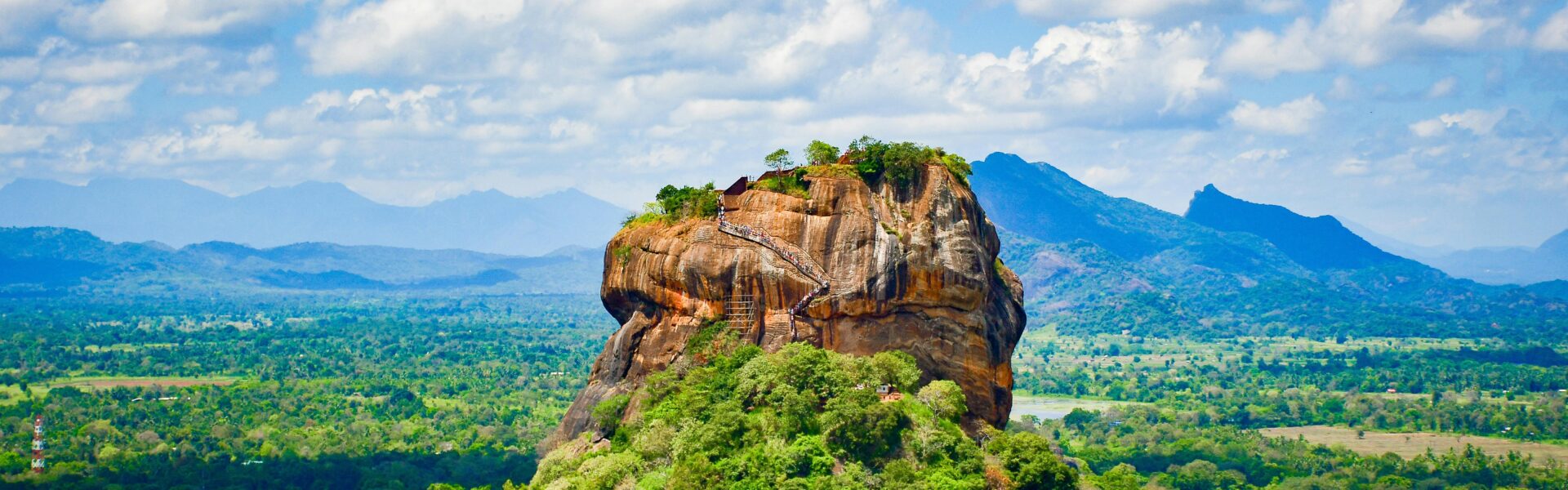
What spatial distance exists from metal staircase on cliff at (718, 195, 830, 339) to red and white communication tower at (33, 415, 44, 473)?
5378cm

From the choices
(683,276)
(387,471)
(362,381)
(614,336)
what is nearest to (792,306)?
(683,276)

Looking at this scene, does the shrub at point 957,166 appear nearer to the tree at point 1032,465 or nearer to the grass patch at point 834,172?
the grass patch at point 834,172

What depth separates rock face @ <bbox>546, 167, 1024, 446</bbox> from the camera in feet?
186

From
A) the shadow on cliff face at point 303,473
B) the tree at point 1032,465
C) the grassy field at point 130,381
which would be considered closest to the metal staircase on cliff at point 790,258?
the tree at point 1032,465

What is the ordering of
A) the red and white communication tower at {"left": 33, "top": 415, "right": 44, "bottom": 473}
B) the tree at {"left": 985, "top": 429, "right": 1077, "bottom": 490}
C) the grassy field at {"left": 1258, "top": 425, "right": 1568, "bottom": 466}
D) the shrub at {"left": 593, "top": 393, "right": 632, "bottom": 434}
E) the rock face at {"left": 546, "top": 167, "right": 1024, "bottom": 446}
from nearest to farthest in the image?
the tree at {"left": 985, "top": 429, "right": 1077, "bottom": 490} < the rock face at {"left": 546, "top": 167, "right": 1024, "bottom": 446} < the shrub at {"left": 593, "top": 393, "right": 632, "bottom": 434} < the red and white communication tower at {"left": 33, "top": 415, "right": 44, "bottom": 473} < the grassy field at {"left": 1258, "top": 425, "right": 1568, "bottom": 466}

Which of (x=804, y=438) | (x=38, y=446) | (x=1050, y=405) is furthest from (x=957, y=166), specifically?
(x=1050, y=405)

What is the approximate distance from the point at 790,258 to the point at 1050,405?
101203 millimetres

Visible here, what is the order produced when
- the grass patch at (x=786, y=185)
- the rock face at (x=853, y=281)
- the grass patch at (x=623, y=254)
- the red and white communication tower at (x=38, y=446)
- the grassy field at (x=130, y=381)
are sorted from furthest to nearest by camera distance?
the grassy field at (x=130, y=381), the red and white communication tower at (x=38, y=446), the grass patch at (x=623, y=254), the grass patch at (x=786, y=185), the rock face at (x=853, y=281)

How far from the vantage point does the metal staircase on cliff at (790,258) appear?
5706 centimetres

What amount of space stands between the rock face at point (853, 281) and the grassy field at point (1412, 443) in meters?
65.0

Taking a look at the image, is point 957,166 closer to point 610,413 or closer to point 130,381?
point 610,413

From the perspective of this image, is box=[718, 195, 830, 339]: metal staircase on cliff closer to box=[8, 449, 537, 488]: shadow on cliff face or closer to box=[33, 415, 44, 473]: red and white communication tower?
box=[8, 449, 537, 488]: shadow on cliff face

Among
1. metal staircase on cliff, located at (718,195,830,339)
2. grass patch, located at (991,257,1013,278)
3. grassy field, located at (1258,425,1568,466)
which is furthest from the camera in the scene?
grassy field, located at (1258,425,1568,466)

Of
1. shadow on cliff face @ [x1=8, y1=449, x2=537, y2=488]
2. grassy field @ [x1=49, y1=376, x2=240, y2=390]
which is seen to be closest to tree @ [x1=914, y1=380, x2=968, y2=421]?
shadow on cliff face @ [x1=8, y1=449, x2=537, y2=488]
